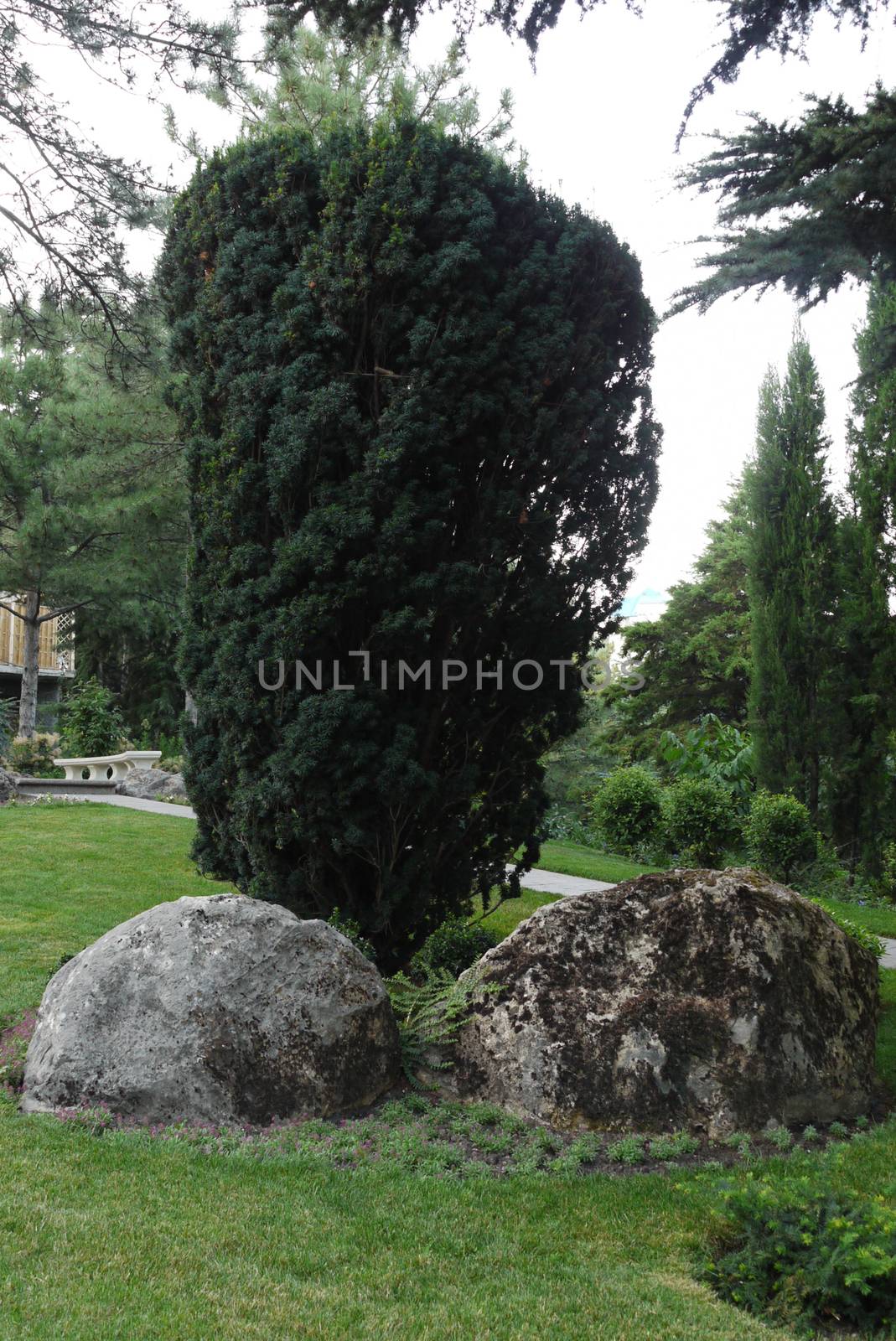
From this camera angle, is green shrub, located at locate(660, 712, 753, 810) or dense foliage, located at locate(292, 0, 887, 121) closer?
dense foliage, located at locate(292, 0, 887, 121)

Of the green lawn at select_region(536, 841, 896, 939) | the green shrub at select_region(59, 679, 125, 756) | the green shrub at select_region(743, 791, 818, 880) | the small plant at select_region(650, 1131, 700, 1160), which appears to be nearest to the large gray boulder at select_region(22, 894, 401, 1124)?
the small plant at select_region(650, 1131, 700, 1160)

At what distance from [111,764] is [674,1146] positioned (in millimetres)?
16338

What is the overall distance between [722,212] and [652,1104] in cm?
394

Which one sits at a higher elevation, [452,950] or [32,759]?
[32,759]

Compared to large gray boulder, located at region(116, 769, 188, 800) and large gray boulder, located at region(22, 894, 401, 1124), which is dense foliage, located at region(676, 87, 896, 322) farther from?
large gray boulder, located at region(116, 769, 188, 800)

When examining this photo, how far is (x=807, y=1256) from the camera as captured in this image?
2896 mm

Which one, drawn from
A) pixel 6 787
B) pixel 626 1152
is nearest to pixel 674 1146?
pixel 626 1152

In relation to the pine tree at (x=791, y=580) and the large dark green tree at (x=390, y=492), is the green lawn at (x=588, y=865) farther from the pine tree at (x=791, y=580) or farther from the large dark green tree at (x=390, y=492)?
the large dark green tree at (x=390, y=492)

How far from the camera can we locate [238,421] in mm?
5805

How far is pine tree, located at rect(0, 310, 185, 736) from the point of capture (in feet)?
49.1

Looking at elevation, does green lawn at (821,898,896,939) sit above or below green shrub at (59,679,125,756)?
below

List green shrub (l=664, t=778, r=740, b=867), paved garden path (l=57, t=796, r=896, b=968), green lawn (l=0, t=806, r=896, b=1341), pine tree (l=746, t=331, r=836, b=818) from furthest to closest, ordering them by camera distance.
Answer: pine tree (l=746, t=331, r=836, b=818) → green shrub (l=664, t=778, r=740, b=867) → paved garden path (l=57, t=796, r=896, b=968) → green lawn (l=0, t=806, r=896, b=1341)

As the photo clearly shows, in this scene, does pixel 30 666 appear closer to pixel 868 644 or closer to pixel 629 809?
pixel 629 809

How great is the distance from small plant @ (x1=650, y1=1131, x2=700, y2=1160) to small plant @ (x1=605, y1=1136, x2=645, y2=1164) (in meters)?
0.06
